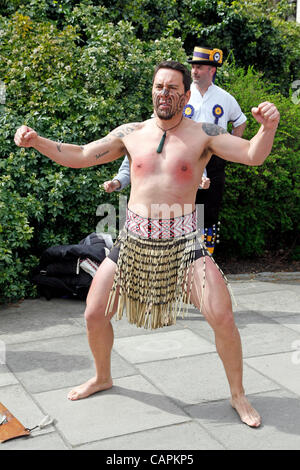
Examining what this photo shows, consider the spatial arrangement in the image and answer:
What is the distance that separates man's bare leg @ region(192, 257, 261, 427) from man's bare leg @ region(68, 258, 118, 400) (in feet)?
1.80

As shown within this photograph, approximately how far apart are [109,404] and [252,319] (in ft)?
6.92

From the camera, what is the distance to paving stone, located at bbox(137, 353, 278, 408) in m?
4.09

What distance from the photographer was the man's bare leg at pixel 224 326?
3.64 metres

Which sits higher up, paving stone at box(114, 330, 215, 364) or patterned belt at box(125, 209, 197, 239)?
patterned belt at box(125, 209, 197, 239)

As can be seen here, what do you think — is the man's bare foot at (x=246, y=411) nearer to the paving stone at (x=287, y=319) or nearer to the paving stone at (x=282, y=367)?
the paving stone at (x=282, y=367)

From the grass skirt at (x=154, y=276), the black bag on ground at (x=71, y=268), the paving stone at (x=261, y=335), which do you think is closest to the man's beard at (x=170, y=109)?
the grass skirt at (x=154, y=276)

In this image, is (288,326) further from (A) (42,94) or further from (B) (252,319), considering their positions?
(A) (42,94)

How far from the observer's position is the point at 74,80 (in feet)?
22.9

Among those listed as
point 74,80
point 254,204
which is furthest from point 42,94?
point 254,204

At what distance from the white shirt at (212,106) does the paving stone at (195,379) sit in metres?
A: 2.03

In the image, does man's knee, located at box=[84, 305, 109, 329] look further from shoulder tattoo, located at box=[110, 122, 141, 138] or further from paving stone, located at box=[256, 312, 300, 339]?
paving stone, located at box=[256, 312, 300, 339]

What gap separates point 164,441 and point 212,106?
3016 mm

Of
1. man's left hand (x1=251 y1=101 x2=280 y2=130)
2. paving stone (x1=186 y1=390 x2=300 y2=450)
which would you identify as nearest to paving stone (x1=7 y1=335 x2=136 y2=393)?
paving stone (x1=186 y1=390 x2=300 y2=450)

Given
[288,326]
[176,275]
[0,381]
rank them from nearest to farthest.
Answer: [176,275] < [0,381] < [288,326]
